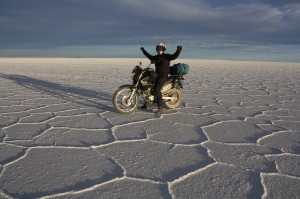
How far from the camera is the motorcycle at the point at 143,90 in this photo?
550 cm

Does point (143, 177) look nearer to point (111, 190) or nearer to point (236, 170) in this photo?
point (111, 190)

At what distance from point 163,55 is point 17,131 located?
8.34 ft

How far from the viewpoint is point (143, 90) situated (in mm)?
5637

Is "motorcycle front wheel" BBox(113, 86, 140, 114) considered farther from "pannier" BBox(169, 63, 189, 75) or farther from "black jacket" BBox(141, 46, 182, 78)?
"pannier" BBox(169, 63, 189, 75)

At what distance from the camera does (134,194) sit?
262 cm

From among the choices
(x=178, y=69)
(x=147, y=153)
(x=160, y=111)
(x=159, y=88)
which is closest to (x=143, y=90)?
(x=159, y=88)

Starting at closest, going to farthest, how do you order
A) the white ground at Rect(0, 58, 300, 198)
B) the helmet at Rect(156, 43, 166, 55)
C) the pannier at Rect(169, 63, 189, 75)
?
the white ground at Rect(0, 58, 300, 198) < the helmet at Rect(156, 43, 166, 55) < the pannier at Rect(169, 63, 189, 75)

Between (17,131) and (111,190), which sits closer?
(111,190)

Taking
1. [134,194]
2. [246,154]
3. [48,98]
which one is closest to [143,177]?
[134,194]

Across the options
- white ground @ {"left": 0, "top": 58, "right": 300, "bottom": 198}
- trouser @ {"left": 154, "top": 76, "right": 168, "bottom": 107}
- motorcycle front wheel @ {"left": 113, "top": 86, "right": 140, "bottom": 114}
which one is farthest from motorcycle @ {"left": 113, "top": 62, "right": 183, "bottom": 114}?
white ground @ {"left": 0, "top": 58, "right": 300, "bottom": 198}

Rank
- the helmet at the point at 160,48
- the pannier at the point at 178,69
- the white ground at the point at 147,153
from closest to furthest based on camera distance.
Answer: the white ground at the point at 147,153, the helmet at the point at 160,48, the pannier at the point at 178,69

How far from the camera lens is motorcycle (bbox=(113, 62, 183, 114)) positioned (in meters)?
5.50

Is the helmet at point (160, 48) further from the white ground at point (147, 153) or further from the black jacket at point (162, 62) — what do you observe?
the white ground at point (147, 153)

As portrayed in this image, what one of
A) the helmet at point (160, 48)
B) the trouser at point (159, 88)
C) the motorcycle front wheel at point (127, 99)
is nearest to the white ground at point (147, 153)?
the motorcycle front wheel at point (127, 99)
